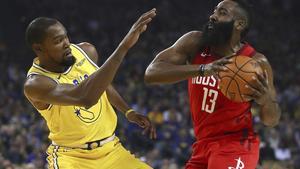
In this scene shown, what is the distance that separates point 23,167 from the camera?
8977 mm

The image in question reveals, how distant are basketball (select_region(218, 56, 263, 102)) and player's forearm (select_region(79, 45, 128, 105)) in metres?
0.75

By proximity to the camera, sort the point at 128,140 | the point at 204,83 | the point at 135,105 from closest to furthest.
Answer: the point at 204,83
the point at 128,140
the point at 135,105

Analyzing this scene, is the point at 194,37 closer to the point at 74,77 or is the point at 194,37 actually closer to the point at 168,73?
the point at 168,73

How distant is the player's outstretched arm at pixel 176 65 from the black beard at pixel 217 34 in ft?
0.24

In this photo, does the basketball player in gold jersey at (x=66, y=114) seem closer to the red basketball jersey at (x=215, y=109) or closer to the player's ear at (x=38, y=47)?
the player's ear at (x=38, y=47)

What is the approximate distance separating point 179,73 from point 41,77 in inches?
42.1

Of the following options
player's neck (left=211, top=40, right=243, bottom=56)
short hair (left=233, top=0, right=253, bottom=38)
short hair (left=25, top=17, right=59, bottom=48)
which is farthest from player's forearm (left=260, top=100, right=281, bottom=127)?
short hair (left=25, top=17, right=59, bottom=48)

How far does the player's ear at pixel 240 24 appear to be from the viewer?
457 cm

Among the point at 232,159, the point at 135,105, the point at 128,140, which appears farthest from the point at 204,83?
the point at 135,105

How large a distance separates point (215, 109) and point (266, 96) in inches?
18.1

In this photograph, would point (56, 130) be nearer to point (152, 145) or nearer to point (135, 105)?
point (152, 145)

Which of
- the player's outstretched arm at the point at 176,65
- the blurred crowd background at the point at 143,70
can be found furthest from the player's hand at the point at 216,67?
the blurred crowd background at the point at 143,70

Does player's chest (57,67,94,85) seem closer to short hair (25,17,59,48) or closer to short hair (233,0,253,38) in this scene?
short hair (25,17,59,48)

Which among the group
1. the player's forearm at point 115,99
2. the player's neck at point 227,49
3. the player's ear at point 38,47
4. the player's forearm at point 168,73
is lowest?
the player's forearm at point 115,99
